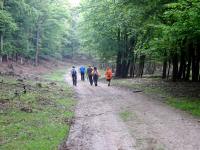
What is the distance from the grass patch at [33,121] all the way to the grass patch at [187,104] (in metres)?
5.29

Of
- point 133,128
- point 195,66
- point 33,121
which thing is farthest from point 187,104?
point 195,66

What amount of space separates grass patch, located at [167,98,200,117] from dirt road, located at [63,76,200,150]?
0.63 meters

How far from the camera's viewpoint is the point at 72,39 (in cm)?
10231

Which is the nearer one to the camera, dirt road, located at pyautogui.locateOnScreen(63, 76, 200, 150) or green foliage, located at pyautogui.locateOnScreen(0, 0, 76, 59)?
dirt road, located at pyautogui.locateOnScreen(63, 76, 200, 150)

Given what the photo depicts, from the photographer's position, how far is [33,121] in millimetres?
13844

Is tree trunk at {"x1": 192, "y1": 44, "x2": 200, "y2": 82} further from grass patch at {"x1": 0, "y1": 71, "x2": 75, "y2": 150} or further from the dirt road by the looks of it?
grass patch at {"x1": 0, "y1": 71, "x2": 75, "y2": 150}

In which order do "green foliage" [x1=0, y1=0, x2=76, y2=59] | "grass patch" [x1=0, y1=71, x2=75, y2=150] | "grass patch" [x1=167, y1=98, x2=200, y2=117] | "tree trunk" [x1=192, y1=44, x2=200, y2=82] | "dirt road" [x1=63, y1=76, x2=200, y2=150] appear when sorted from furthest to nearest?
"green foliage" [x1=0, y1=0, x2=76, y2=59] → "tree trunk" [x1=192, y1=44, x2=200, y2=82] → "grass patch" [x1=167, y1=98, x2=200, y2=117] → "grass patch" [x1=0, y1=71, x2=75, y2=150] → "dirt road" [x1=63, y1=76, x2=200, y2=150]

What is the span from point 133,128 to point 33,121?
3765mm

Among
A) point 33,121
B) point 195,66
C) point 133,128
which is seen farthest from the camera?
point 195,66

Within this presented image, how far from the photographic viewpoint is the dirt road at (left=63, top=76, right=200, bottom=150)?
1050 centimetres

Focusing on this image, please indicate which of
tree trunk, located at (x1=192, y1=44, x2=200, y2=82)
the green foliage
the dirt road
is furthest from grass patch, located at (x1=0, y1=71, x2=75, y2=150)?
the green foliage

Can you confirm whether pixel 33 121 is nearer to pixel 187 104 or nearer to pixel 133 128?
pixel 133 128

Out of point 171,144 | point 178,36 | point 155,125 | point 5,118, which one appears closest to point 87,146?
point 171,144

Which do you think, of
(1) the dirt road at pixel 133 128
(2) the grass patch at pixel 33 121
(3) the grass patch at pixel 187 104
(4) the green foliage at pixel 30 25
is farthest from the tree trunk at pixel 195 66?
(4) the green foliage at pixel 30 25
